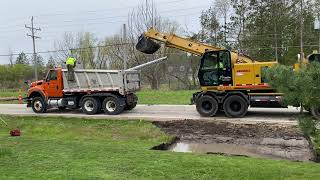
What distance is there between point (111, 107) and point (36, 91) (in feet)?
13.7

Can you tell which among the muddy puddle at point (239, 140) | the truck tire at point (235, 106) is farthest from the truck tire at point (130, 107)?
the truck tire at point (235, 106)

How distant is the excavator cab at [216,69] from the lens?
61.3ft

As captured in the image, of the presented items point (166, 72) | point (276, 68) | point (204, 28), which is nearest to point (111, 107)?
point (276, 68)

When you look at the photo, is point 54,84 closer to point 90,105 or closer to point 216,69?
point 90,105

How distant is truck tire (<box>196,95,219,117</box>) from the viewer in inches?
751

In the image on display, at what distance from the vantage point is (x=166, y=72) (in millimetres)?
48906

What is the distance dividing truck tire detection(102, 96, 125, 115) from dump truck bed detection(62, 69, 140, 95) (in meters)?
0.44

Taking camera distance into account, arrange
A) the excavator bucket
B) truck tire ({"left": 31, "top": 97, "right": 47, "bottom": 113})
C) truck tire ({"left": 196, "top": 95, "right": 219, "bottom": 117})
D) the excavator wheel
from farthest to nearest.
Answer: truck tire ({"left": 31, "top": 97, "right": 47, "bottom": 113})
the excavator bucket
truck tire ({"left": 196, "top": 95, "right": 219, "bottom": 117})
the excavator wheel

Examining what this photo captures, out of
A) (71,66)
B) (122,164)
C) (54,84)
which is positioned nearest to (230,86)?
(71,66)

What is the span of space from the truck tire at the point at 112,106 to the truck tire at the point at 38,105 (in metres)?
3.33

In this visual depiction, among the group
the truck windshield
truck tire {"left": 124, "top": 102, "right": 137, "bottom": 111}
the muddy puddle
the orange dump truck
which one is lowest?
the muddy puddle

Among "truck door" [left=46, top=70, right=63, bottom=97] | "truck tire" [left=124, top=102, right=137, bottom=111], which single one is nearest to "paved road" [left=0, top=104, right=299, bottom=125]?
"truck tire" [left=124, top=102, right=137, bottom=111]

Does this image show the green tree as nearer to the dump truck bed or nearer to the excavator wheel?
the excavator wheel

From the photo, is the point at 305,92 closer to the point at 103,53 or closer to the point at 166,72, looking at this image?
the point at 166,72
